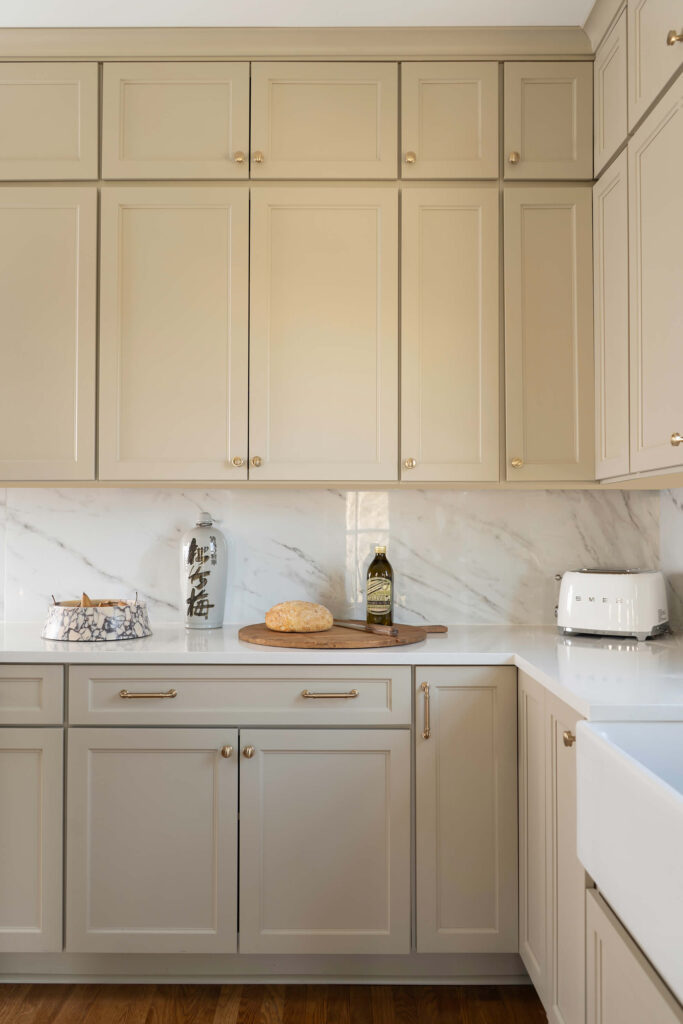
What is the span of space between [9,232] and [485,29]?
59.7 inches

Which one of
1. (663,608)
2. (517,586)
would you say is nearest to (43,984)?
(517,586)

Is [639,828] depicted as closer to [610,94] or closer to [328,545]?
[328,545]

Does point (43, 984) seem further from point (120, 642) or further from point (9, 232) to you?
point (9, 232)

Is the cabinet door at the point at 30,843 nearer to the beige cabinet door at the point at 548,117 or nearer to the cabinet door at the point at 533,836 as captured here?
the cabinet door at the point at 533,836

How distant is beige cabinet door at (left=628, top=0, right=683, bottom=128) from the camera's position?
64.1 inches

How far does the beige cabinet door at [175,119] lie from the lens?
7.26 feet

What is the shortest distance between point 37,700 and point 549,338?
5.72 feet

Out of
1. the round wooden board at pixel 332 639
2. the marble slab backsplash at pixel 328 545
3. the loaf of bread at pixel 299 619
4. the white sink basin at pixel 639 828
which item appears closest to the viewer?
the white sink basin at pixel 639 828

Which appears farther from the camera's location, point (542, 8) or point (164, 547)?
point (164, 547)

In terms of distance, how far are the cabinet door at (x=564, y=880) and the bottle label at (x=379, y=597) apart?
0.70 meters

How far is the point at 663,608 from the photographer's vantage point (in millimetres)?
2090

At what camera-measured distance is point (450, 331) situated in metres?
2.21

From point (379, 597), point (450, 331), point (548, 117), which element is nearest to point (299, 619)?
point (379, 597)

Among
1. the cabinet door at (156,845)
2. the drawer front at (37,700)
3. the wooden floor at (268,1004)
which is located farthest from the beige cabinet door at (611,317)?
the drawer front at (37,700)
